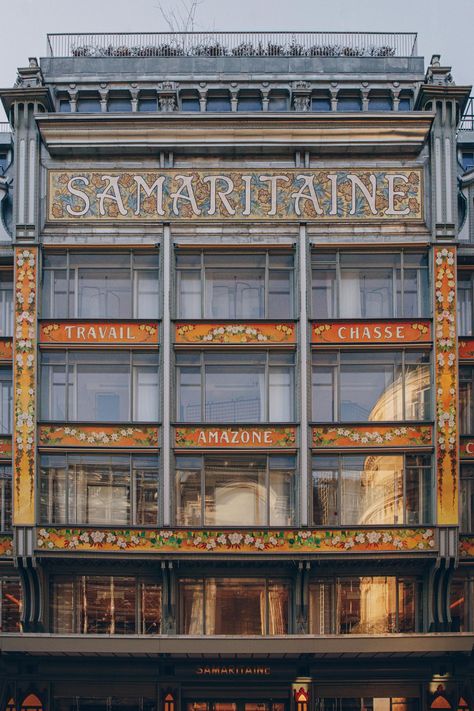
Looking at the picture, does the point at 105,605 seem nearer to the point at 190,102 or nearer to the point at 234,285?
the point at 234,285

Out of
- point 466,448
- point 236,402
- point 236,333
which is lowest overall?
point 466,448

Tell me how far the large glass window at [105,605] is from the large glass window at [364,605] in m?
4.62

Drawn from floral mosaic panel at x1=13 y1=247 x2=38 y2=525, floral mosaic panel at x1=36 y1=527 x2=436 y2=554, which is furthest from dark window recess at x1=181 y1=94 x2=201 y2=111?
floral mosaic panel at x1=36 y1=527 x2=436 y2=554

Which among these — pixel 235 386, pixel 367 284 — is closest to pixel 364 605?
pixel 235 386

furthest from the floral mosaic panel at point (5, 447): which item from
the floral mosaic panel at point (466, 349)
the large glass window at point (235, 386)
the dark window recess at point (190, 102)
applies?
the floral mosaic panel at point (466, 349)

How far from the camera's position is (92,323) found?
3441 centimetres

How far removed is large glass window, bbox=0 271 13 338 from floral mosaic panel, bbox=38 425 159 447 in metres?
3.54

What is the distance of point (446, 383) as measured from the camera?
33.8m

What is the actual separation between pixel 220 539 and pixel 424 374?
294 inches

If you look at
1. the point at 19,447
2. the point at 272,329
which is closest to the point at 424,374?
the point at 272,329

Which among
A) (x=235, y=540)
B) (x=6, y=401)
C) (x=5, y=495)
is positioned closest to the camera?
(x=235, y=540)

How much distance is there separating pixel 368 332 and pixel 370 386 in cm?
155

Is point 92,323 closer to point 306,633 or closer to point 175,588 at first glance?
point 175,588

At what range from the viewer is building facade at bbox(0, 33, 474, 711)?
33.6 m
